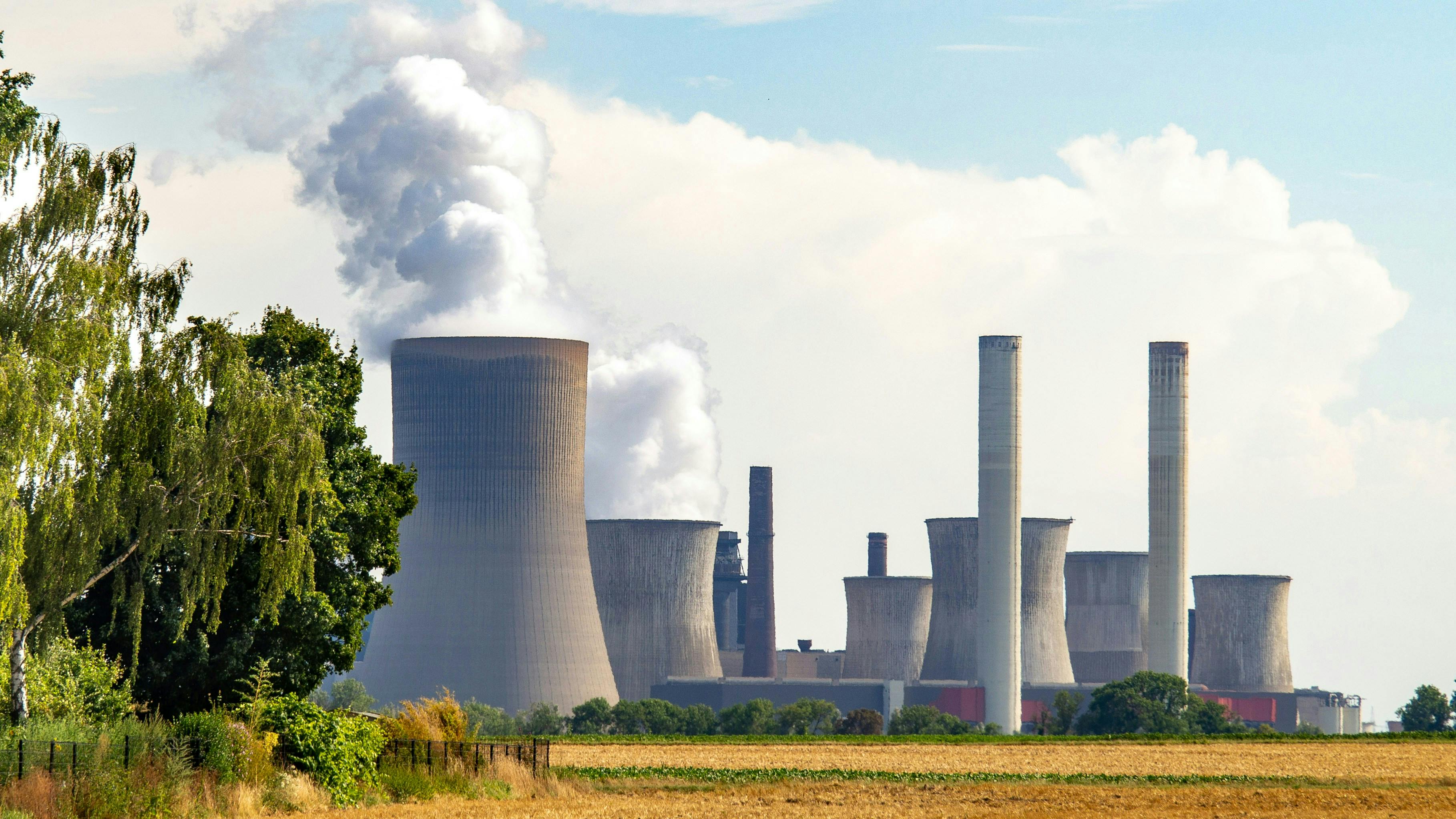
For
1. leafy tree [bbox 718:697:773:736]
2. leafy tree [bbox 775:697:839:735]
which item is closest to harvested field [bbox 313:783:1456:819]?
leafy tree [bbox 718:697:773:736]

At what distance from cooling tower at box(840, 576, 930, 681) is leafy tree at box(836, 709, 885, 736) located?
19.9 ft

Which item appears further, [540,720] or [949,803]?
[540,720]

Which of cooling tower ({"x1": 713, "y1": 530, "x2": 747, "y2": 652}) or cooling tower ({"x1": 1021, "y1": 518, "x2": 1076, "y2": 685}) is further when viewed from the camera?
cooling tower ({"x1": 713, "y1": 530, "x2": 747, "y2": 652})

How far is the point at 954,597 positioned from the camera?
226 feet

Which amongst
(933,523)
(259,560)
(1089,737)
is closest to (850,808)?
(259,560)

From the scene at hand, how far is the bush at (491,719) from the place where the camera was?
49781 millimetres

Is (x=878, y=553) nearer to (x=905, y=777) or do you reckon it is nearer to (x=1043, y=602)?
(x=1043, y=602)

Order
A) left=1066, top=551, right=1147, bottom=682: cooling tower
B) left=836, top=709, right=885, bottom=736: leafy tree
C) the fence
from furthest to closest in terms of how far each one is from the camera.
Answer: left=1066, top=551, right=1147, bottom=682: cooling tower, left=836, top=709, right=885, bottom=736: leafy tree, the fence

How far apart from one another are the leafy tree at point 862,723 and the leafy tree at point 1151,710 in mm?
7174

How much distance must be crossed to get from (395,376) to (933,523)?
2639cm

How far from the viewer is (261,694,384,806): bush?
16469 millimetres

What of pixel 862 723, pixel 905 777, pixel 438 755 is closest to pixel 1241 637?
pixel 862 723

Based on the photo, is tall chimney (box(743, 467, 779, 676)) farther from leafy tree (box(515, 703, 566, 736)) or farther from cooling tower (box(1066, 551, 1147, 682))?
leafy tree (box(515, 703, 566, 736))

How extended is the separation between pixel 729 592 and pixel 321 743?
65633 mm
